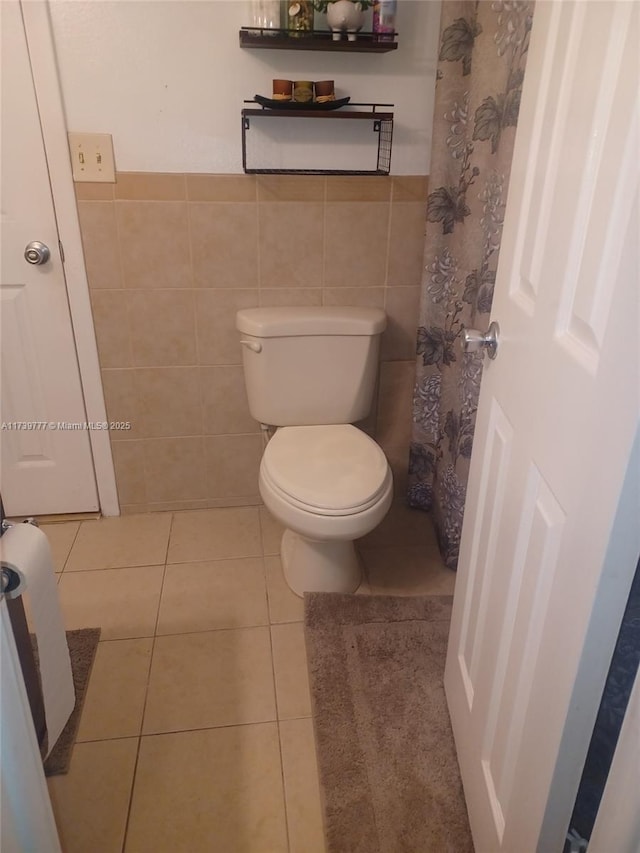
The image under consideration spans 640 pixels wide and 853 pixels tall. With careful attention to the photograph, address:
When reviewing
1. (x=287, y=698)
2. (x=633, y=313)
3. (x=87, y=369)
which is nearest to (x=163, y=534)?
(x=87, y=369)

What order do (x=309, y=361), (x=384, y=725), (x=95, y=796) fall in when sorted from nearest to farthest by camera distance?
(x=95, y=796)
(x=384, y=725)
(x=309, y=361)

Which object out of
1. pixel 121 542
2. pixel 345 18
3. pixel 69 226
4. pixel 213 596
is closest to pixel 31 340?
pixel 69 226

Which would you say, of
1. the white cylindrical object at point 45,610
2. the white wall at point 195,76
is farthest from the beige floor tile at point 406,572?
the white wall at point 195,76

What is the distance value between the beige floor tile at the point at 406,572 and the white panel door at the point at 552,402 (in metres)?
0.71

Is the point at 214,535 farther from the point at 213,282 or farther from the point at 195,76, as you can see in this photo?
the point at 195,76

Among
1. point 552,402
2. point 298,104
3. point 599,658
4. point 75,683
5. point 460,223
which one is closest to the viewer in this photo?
point 599,658

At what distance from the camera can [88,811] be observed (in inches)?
51.0

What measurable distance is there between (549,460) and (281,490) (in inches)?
36.8

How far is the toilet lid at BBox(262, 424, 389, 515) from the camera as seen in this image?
1.62 metres

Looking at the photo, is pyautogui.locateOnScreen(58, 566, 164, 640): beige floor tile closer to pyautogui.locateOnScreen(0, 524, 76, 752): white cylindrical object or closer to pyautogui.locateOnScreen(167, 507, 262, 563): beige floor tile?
pyautogui.locateOnScreen(167, 507, 262, 563): beige floor tile

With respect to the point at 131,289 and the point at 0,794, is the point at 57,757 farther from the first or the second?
the point at 131,289

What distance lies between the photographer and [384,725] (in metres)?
1.47

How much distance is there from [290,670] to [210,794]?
374 millimetres

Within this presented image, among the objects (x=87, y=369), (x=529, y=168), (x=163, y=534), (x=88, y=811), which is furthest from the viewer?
(x=163, y=534)
